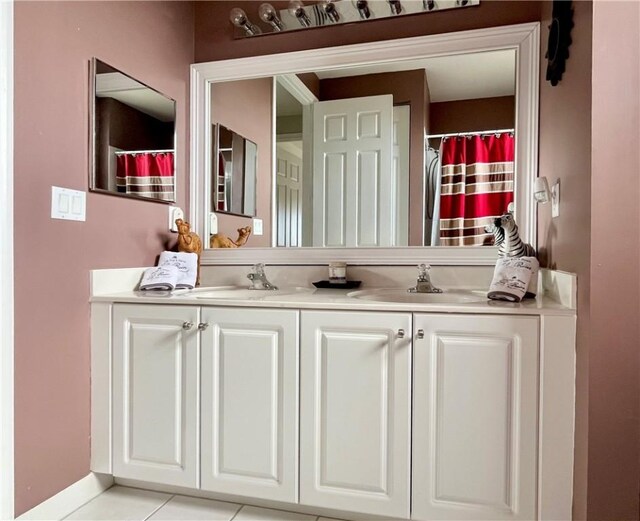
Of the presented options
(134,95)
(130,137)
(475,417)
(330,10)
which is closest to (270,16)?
(330,10)

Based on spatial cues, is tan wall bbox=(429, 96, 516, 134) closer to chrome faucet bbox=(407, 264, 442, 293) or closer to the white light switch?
chrome faucet bbox=(407, 264, 442, 293)

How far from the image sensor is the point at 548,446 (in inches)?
47.1

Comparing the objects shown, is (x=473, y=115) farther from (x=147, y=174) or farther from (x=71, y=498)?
(x=71, y=498)

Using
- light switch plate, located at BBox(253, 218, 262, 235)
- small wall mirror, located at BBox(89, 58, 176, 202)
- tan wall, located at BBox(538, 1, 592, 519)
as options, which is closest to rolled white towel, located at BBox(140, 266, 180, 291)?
small wall mirror, located at BBox(89, 58, 176, 202)

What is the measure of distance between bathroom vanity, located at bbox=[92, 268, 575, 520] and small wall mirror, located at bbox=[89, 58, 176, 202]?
473 mm

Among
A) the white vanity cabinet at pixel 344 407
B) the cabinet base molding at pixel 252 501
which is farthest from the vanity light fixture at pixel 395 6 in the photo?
the cabinet base molding at pixel 252 501

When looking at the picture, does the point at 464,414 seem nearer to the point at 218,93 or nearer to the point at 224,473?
the point at 224,473

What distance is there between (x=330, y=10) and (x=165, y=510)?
2.07 m

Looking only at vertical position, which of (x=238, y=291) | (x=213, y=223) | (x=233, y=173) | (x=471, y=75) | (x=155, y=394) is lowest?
(x=155, y=394)

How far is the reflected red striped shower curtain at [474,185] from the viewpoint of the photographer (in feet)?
5.80

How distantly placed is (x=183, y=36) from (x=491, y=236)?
66.2 inches

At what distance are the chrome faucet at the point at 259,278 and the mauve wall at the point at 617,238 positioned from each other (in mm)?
1252

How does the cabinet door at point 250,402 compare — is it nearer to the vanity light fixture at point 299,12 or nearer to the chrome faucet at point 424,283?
the chrome faucet at point 424,283

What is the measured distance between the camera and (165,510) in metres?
1.47
